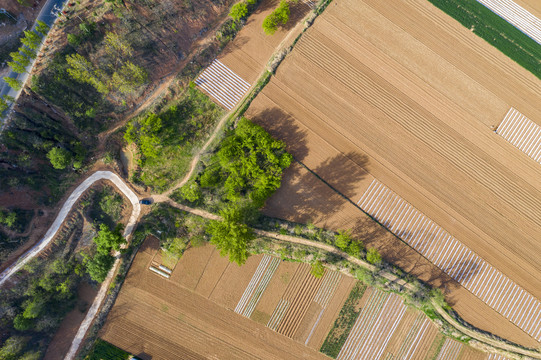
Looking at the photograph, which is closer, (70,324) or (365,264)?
(70,324)

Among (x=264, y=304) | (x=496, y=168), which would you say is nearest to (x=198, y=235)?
(x=264, y=304)

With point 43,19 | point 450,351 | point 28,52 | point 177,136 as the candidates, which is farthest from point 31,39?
point 450,351

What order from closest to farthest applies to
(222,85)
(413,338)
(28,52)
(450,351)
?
(28,52) < (450,351) < (413,338) < (222,85)

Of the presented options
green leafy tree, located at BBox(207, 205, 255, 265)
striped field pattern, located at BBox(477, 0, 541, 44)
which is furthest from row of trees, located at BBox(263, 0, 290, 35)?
striped field pattern, located at BBox(477, 0, 541, 44)

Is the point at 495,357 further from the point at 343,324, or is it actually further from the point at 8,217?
the point at 8,217

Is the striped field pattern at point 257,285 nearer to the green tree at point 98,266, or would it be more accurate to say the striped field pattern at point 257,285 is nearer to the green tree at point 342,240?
the green tree at point 342,240

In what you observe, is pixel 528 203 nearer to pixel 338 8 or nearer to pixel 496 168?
pixel 496 168
